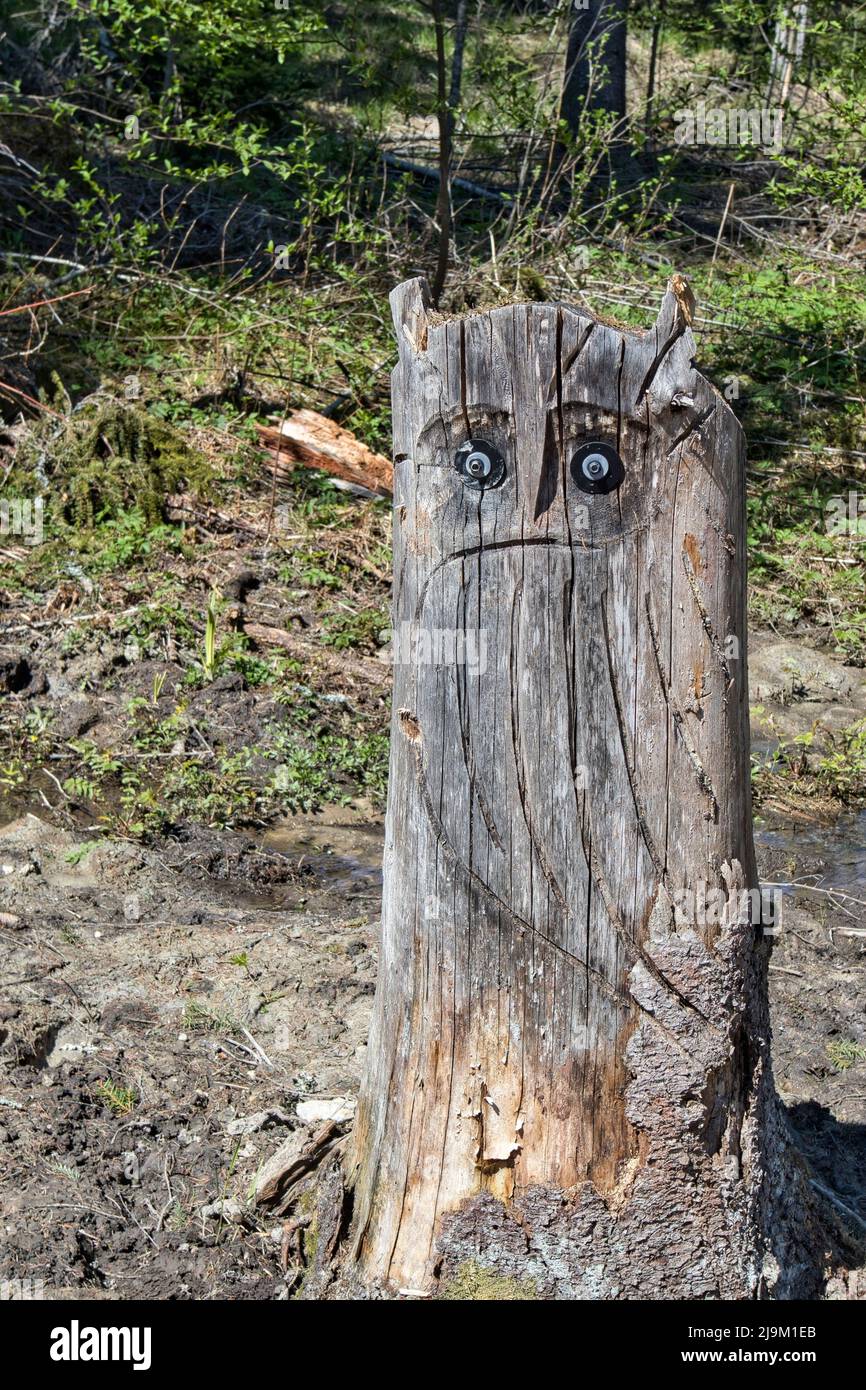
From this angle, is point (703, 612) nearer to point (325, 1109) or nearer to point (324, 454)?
point (325, 1109)

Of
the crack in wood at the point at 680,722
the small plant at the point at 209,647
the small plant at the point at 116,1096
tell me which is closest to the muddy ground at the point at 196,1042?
the small plant at the point at 116,1096

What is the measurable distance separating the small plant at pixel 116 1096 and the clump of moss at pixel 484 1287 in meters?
1.21

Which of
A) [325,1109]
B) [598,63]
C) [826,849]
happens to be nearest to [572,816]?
[325,1109]

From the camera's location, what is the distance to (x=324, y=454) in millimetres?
8062

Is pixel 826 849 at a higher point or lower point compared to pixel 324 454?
lower

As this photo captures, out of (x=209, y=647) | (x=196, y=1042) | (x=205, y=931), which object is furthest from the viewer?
(x=209, y=647)

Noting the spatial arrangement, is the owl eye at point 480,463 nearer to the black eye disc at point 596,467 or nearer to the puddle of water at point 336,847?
the black eye disc at point 596,467

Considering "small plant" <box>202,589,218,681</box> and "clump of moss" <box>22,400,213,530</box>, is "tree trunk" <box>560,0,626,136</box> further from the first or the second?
"small plant" <box>202,589,218,681</box>

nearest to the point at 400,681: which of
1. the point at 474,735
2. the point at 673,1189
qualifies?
the point at 474,735

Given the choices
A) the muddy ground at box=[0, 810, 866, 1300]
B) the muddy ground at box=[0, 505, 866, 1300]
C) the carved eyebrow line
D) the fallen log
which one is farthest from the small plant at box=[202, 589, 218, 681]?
the carved eyebrow line

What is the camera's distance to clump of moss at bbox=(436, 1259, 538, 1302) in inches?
91.9

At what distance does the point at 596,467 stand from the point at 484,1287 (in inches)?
58.1

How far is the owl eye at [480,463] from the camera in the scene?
220 centimetres

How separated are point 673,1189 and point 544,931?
53 centimetres
